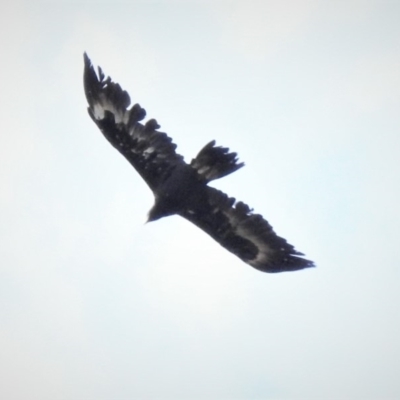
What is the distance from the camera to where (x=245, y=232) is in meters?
12.7

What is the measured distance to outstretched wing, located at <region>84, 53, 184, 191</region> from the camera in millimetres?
11758

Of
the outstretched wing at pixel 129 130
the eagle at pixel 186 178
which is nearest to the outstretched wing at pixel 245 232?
the eagle at pixel 186 178

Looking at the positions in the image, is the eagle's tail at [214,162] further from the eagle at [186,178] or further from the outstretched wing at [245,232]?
the outstretched wing at [245,232]

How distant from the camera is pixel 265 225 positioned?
41.0 ft

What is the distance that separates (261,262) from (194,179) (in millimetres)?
1942

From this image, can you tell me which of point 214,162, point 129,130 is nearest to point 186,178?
point 214,162

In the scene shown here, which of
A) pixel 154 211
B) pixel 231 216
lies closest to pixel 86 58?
pixel 154 211

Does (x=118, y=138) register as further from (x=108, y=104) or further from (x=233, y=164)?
(x=233, y=164)

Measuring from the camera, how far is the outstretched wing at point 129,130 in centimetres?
1176

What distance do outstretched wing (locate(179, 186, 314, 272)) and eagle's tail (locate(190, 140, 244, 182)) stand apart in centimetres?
64

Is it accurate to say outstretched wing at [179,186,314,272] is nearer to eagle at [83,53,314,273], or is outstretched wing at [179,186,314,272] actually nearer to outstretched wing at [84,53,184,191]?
eagle at [83,53,314,273]

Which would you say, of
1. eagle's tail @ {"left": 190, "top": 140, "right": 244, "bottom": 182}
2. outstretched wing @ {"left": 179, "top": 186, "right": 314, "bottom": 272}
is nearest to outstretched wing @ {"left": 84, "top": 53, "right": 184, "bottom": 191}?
eagle's tail @ {"left": 190, "top": 140, "right": 244, "bottom": 182}

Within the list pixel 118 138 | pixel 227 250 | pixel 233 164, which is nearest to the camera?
pixel 233 164

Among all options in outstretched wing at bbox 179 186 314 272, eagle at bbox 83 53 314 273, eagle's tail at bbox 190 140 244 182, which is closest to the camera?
eagle's tail at bbox 190 140 244 182
